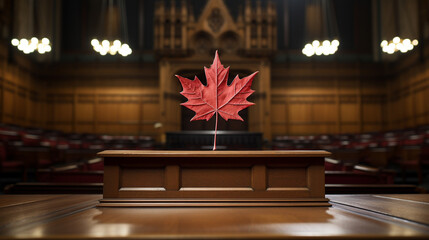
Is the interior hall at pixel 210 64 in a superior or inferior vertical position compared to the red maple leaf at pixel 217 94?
superior

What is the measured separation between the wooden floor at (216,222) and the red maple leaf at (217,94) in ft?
2.10

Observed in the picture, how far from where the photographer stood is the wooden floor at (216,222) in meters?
0.98

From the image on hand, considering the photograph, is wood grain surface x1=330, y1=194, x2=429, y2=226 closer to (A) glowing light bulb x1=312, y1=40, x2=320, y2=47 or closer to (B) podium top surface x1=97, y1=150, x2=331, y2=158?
(B) podium top surface x1=97, y1=150, x2=331, y2=158

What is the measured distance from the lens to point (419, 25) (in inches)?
449

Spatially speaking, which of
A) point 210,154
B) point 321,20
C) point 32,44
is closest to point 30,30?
point 32,44

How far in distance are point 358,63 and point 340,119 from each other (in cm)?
259

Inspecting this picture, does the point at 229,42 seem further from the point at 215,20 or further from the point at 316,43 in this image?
the point at 316,43

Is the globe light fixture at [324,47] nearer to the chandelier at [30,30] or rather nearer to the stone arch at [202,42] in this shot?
the stone arch at [202,42]

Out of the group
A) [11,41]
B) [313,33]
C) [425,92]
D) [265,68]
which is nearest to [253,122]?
[265,68]

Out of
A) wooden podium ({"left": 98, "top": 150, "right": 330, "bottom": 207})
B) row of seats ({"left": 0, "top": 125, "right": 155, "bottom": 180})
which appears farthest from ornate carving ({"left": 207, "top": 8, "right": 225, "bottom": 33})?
wooden podium ({"left": 98, "top": 150, "right": 330, "bottom": 207})

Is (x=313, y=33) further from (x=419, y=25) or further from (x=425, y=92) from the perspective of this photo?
(x=425, y=92)

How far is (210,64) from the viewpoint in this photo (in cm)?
1256

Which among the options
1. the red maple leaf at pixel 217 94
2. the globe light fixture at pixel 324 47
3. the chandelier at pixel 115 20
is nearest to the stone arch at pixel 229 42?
the globe light fixture at pixel 324 47

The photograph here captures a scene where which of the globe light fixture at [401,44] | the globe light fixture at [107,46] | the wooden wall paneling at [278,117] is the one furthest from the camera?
the wooden wall paneling at [278,117]
